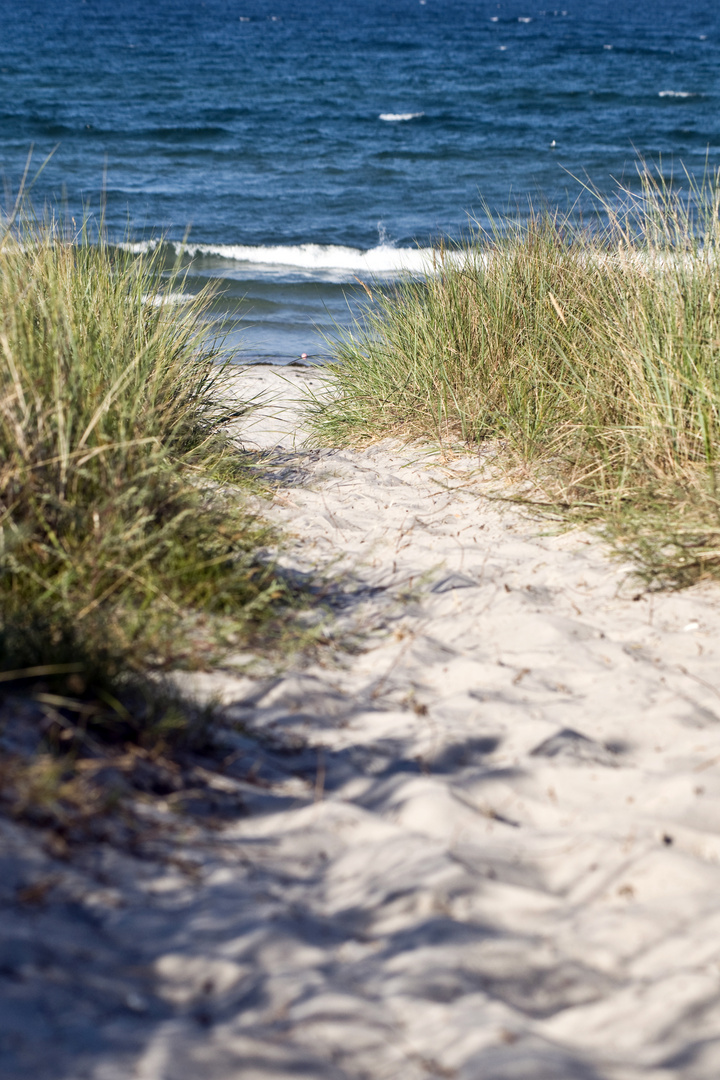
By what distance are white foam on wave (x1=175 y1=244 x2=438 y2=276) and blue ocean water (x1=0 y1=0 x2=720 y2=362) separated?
0.03m

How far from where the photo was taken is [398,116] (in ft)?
69.0

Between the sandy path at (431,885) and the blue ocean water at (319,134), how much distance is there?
8.69 feet

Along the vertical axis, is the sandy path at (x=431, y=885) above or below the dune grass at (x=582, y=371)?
below

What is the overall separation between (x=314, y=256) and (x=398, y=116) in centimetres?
1184

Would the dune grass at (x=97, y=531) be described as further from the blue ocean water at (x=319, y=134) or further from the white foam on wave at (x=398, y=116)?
the white foam on wave at (x=398, y=116)

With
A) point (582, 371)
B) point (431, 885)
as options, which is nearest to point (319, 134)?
point (582, 371)

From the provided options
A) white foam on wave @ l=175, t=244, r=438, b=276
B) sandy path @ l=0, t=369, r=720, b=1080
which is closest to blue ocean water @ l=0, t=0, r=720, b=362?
white foam on wave @ l=175, t=244, r=438, b=276

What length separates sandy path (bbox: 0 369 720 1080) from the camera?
1263mm

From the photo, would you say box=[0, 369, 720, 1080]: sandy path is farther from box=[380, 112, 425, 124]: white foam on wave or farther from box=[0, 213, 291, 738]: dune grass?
box=[380, 112, 425, 124]: white foam on wave

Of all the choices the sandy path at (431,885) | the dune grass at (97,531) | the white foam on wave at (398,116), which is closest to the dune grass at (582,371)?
the sandy path at (431,885)

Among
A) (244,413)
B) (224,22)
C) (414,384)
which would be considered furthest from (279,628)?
(224,22)

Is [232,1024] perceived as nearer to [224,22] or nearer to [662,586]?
[662,586]

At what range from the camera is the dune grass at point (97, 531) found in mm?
2041

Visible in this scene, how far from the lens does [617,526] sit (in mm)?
3135
